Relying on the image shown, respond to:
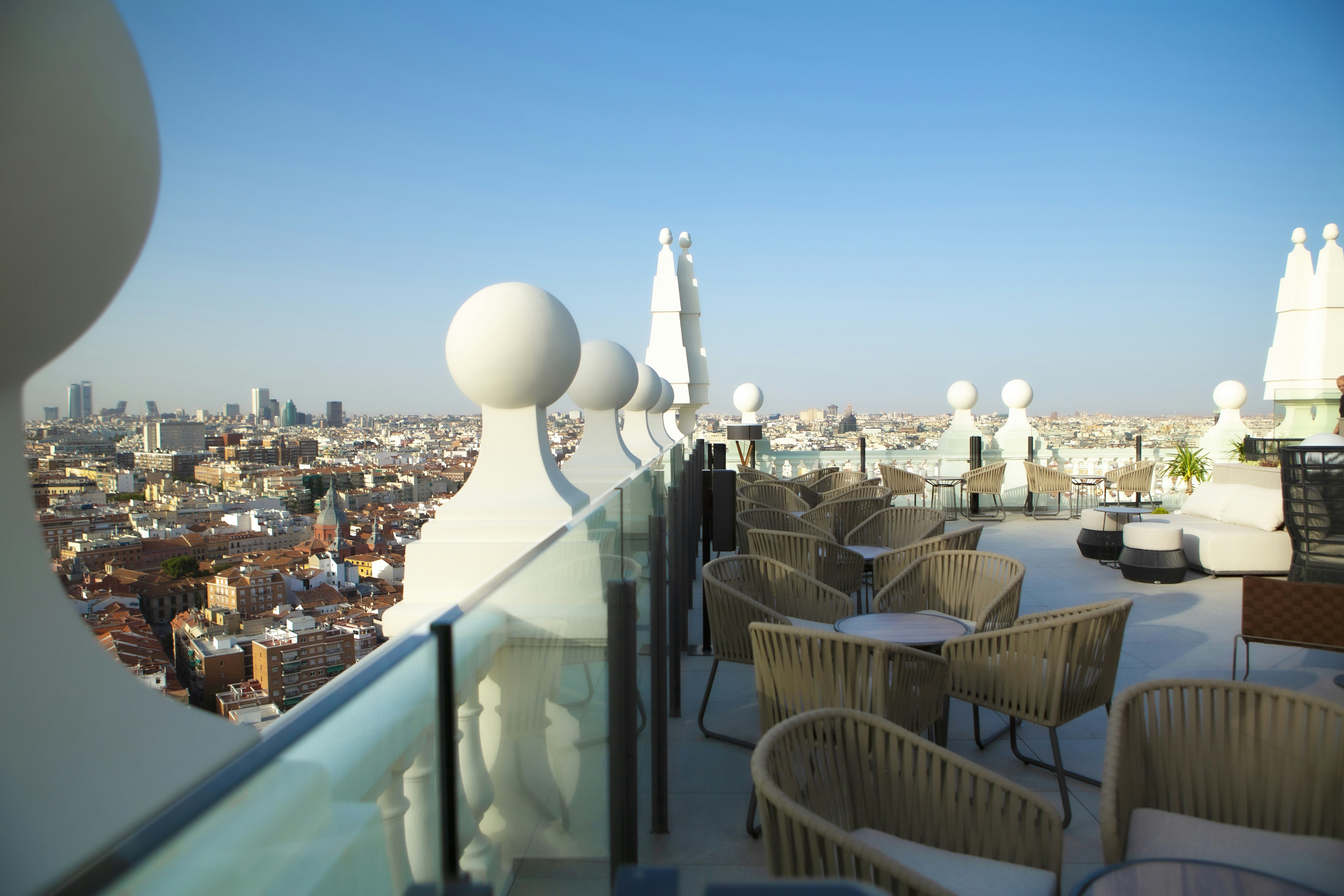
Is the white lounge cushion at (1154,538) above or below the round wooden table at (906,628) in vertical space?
below

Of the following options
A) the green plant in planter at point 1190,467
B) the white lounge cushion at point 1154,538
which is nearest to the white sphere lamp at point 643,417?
the white lounge cushion at point 1154,538

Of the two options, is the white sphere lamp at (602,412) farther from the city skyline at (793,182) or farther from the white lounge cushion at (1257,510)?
the white lounge cushion at (1257,510)

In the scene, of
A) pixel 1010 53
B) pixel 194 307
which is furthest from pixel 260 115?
pixel 1010 53

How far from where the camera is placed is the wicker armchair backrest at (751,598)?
3.46 meters

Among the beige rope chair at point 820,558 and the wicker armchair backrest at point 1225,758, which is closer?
the wicker armchair backrest at point 1225,758

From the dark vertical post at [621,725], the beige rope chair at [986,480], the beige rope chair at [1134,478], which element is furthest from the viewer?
the beige rope chair at [986,480]

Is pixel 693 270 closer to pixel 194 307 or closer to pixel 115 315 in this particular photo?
pixel 194 307

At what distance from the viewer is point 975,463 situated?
462 inches

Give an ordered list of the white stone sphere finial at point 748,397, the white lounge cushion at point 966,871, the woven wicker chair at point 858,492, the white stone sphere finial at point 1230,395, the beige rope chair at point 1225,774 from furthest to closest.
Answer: the white stone sphere finial at point 748,397 → the white stone sphere finial at point 1230,395 → the woven wicker chair at point 858,492 → the beige rope chair at point 1225,774 → the white lounge cushion at point 966,871

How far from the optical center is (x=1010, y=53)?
16.6m

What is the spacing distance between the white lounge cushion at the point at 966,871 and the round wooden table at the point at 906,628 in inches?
51.2

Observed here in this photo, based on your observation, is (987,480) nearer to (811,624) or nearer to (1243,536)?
(1243,536)

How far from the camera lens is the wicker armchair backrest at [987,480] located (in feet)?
35.3

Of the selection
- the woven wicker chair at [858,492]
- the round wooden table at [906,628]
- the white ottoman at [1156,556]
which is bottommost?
the white ottoman at [1156,556]
